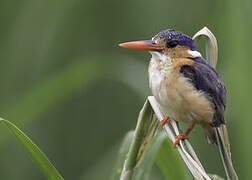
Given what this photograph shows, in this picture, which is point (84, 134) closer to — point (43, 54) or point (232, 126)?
point (43, 54)

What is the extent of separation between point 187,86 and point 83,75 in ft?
3.38

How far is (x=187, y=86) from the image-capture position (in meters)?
2.32

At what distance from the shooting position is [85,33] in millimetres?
3611

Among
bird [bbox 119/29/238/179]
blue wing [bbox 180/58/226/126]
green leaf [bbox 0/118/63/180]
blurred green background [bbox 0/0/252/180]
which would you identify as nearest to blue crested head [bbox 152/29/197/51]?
bird [bbox 119/29/238/179]

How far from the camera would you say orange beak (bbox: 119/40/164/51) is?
91.3 inches

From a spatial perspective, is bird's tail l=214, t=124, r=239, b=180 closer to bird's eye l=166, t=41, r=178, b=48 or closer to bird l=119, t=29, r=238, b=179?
bird l=119, t=29, r=238, b=179

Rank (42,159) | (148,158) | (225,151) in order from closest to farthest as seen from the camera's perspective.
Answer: (42,159) → (225,151) → (148,158)

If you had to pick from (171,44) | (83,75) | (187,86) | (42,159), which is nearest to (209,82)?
(187,86)

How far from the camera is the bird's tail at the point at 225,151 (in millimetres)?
1868

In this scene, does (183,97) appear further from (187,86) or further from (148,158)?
(148,158)

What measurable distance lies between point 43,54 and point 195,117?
136cm

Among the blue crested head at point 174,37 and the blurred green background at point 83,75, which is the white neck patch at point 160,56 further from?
the blurred green background at point 83,75

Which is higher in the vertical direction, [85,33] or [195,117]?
[85,33]

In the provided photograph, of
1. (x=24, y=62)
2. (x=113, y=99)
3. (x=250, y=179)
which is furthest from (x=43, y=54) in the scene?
(x=250, y=179)
